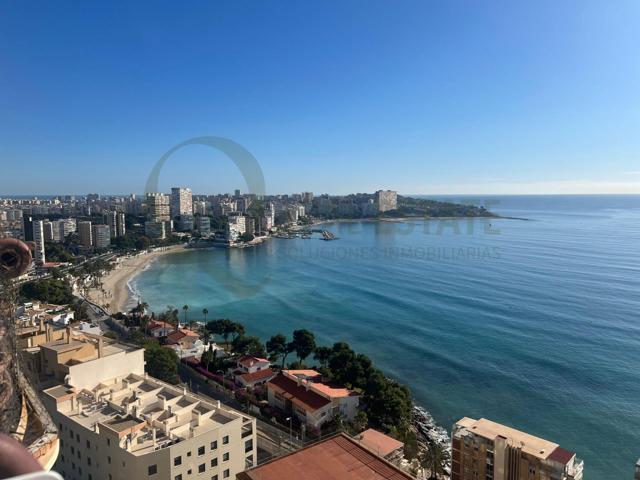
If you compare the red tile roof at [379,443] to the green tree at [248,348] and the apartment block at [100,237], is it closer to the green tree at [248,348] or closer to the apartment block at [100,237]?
the green tree at [248,348]

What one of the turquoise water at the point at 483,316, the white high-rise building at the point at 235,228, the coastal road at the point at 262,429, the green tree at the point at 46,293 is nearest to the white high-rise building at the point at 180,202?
the white high-rise building at the point at 235,228

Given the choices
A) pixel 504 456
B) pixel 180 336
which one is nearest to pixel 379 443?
pixel 504 456

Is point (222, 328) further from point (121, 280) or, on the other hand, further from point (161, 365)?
point (121, 280)

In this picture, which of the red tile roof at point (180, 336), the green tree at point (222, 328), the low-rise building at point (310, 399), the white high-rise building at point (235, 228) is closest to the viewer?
the low-rise building at point (310, 399)

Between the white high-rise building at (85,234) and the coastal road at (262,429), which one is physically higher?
the white high-rise building at (85,234)

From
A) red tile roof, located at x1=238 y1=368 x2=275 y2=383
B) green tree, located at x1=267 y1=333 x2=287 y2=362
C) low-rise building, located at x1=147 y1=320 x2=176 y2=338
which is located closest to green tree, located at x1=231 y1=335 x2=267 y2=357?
green tree, located at x1=267 y1=333 x2=287 y2=362

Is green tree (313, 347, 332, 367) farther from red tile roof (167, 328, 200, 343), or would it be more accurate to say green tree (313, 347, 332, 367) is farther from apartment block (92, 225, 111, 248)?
apartment block (92, 225, 111, 248)
